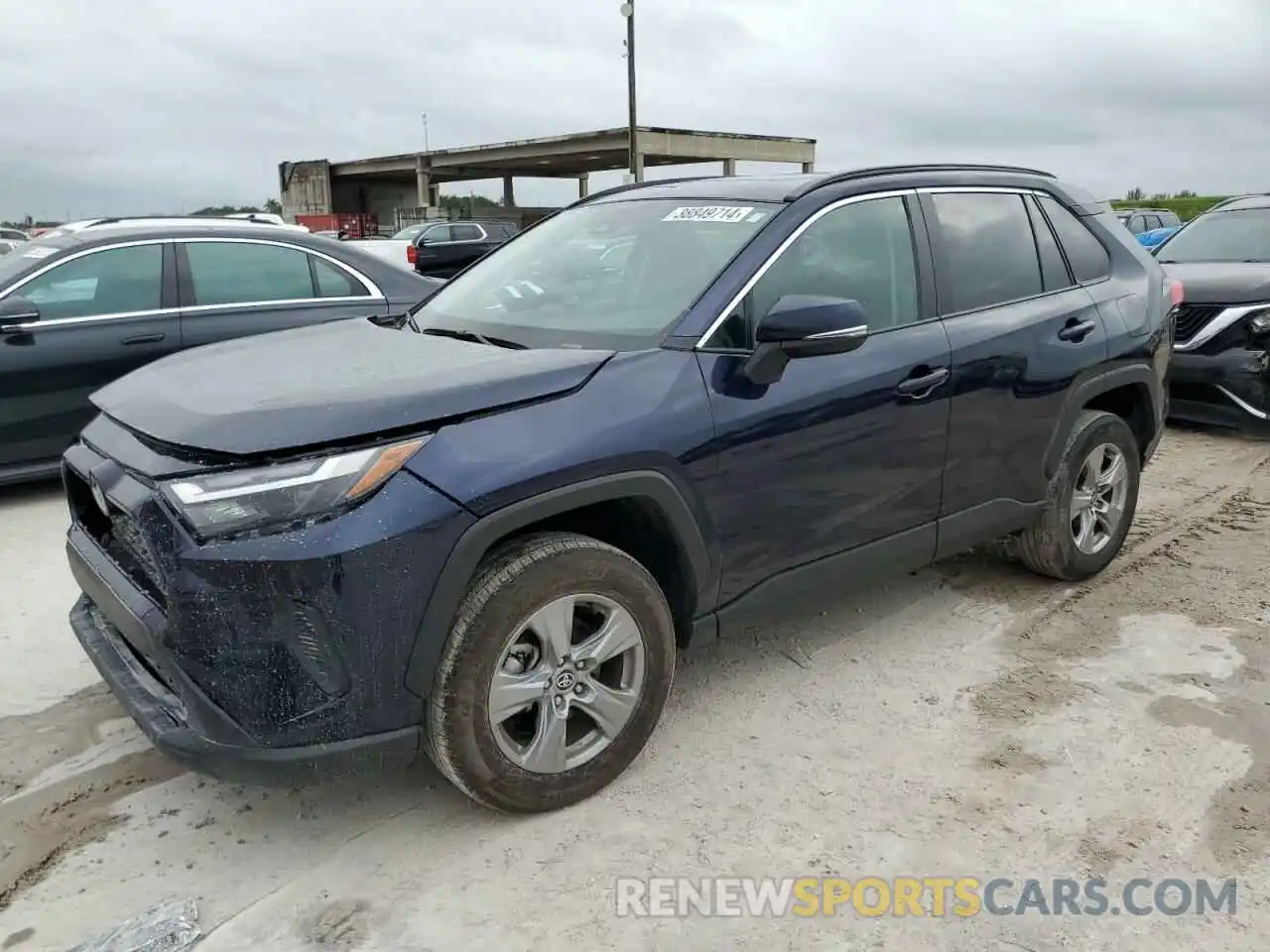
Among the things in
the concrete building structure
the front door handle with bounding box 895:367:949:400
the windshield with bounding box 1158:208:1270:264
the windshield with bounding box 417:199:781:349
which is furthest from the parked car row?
the concrete building structure

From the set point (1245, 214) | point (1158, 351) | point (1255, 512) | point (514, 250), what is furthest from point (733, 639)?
point (1245, 214)

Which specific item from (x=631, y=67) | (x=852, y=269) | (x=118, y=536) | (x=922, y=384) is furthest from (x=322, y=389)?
(x=631, y=67)

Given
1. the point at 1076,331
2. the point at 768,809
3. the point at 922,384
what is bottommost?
the point at 768,809

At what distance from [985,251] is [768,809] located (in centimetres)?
227

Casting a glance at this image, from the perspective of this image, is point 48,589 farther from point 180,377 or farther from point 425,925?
point 425,925

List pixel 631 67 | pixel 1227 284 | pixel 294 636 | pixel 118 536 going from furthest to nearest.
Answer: pixel 631 67
pixel 1227 284
pixel 118 536
pixel 294 636

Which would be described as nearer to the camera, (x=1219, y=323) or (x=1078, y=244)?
(x=1078, y=244)

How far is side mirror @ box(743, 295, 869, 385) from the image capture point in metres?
2.92

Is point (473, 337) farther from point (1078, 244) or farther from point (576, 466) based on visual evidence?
point (1078, 244)

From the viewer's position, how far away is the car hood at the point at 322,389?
2.44 metres

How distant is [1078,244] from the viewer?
434 cm

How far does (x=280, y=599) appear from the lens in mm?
2326

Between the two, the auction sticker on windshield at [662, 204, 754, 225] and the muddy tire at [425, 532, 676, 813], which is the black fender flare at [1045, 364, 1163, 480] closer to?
the auction sticker on windshield at [662, 204, 754, 225]

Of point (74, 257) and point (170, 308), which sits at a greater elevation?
point (74, 257)
